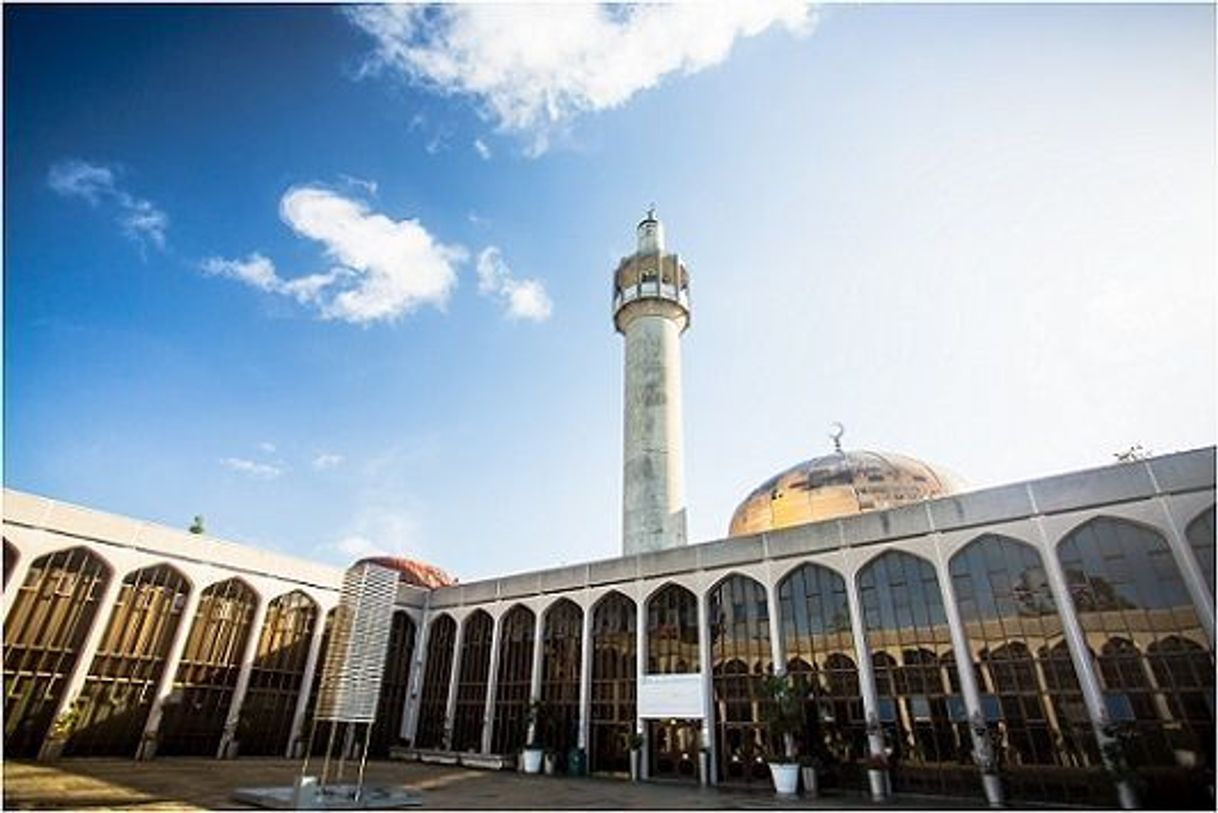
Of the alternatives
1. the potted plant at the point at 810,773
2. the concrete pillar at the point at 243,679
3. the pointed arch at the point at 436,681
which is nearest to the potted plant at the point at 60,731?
the concrete pillar at the point at 243,679

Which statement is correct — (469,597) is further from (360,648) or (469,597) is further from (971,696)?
(971,696)

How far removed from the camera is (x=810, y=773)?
18.5 meters

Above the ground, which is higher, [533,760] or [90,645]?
[90,645]

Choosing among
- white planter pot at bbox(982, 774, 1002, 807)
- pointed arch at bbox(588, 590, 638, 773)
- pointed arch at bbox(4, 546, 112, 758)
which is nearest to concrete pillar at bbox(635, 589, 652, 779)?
pointed arch at bbox(588, 590, 638, 773)

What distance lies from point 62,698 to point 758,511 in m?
24.5

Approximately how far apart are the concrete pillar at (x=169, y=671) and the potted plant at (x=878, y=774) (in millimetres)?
22424

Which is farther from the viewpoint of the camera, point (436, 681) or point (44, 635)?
point (436, 681)

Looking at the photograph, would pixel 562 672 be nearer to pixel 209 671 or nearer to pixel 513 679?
pixel 513 679

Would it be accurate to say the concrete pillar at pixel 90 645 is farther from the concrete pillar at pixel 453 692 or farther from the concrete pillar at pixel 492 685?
the concrete pillar at pixel 492 685

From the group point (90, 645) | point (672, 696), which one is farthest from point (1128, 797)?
point (90, 645)

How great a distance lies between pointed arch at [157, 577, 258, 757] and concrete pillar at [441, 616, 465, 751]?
8193 mm

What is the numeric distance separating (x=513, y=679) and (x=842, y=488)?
15.2 m

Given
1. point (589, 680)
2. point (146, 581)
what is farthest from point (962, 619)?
point (146, 581)

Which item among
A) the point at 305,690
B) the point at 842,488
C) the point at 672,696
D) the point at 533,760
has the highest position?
the point at 842,488
